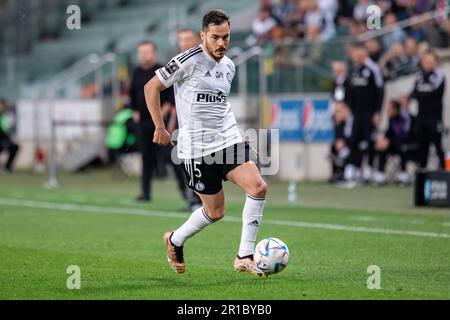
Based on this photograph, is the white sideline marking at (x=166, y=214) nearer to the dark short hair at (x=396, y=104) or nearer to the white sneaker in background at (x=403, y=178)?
the white sneaker in background at (x=403, y=178)

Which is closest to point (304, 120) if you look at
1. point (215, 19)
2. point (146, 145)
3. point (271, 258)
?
point (146, 145)

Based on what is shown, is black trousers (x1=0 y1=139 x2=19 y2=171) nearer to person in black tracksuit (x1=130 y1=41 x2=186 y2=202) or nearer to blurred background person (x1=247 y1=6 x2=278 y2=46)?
blurred background person (x1=247 y1=6 x2=278 y2=46)

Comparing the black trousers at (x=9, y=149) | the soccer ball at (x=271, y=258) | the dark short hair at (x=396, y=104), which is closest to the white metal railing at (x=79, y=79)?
the black trousers at (x=9, y=149)

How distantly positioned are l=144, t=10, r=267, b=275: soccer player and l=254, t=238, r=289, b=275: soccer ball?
213mm

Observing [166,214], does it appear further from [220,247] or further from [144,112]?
[220,247]

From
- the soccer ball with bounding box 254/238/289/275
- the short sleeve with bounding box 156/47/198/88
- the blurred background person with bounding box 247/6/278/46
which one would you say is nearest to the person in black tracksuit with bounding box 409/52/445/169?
the blurred background person with bounding box 247/6/278/46

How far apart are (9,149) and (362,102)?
34.2 ft

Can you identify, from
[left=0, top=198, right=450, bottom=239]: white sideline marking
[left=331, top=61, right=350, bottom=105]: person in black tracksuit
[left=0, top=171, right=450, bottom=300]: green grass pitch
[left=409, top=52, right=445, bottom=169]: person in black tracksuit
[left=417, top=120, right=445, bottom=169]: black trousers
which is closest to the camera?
[left=0, top=171, right=450, bottom=300]: green grass pitch

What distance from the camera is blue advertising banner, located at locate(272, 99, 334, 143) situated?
2445 centimetres

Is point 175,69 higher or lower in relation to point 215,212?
higher

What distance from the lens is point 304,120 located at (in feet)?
80.9

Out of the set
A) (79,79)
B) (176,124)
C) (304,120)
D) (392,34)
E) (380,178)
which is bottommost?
(380,178)

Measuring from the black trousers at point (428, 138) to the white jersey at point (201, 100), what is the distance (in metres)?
11.8
